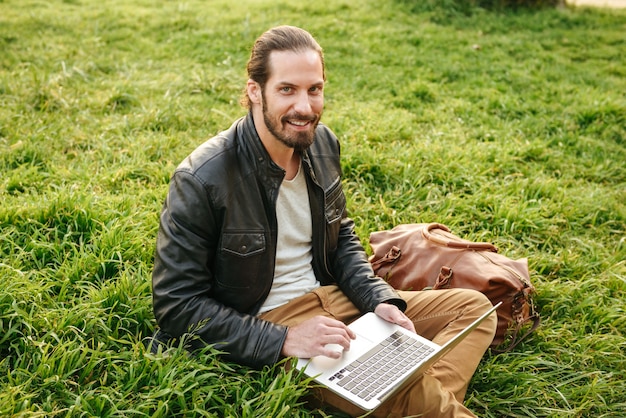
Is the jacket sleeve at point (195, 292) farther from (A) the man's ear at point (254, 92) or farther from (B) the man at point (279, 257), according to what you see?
(A) the man's ear at point (254, 92)

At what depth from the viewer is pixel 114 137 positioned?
5391 mm

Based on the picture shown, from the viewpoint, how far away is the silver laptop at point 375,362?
2.54 metres

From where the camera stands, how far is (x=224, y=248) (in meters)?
2.84

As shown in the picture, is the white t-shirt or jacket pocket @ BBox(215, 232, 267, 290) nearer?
jacket pocket @ BBox(215, 232, 267, 290)

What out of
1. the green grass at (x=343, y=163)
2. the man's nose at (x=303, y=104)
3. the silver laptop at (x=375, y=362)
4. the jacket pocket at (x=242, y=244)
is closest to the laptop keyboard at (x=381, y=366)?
the silver laptop at (x=375, y=362)

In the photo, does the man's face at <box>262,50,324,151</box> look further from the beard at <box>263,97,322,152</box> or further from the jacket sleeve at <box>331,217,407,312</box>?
the jacket sleeve at <box>331,217,407,312</box>

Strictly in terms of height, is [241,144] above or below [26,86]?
above

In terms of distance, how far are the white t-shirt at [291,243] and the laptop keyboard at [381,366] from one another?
55 cm

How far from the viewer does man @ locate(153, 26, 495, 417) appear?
275 centimetres

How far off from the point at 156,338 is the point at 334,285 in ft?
3.18

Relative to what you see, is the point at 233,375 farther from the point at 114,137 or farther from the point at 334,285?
the point at 114,137

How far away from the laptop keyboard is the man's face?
1024 millimetres

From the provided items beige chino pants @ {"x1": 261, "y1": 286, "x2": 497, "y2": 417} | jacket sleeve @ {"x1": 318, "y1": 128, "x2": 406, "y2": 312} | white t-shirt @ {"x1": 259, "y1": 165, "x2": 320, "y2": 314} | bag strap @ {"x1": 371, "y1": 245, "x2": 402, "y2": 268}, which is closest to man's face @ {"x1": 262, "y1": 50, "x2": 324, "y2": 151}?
white t-shirt @ {"x1": 259, "y1": 165, "x2": 320, "y2": 314}

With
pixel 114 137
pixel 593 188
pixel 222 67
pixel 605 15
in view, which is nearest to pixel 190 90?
pixel 222 67
